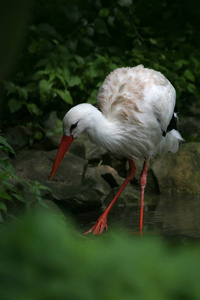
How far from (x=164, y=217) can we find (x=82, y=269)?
4.63 m

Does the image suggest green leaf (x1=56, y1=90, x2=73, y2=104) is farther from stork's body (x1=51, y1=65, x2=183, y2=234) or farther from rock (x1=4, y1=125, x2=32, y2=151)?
stork's body (x1=51, y1=65, x2=183, y2=234)

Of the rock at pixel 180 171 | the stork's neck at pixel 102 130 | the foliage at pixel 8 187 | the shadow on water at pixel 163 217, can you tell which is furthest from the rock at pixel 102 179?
the foliage at pixel 8 187

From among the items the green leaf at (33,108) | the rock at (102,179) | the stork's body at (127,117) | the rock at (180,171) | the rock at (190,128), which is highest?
the stork's body at (127,117)

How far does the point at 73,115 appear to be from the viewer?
4.83 metres

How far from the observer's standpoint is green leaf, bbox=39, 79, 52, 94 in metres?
8.05

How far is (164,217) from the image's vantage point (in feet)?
18.7

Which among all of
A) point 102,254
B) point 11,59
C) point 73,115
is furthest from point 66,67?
point 102,254

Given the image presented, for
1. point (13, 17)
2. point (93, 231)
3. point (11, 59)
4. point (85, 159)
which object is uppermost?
point (13, 17)

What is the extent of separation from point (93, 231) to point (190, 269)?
4185 millimetres

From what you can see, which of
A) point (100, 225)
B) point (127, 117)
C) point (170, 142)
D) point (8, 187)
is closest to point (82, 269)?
point (8, 187)

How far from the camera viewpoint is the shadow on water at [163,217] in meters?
5.10

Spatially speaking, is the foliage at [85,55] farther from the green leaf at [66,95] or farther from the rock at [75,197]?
the rock at [75,197]

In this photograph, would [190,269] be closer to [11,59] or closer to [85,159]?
[11,59]

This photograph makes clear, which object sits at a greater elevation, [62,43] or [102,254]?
[102,254]
